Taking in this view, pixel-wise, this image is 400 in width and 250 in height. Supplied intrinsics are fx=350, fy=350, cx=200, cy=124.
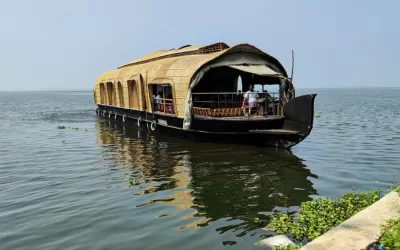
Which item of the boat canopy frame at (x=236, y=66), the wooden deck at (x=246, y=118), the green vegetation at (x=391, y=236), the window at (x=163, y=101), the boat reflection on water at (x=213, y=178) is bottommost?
the boat reflection on water at (x=213, y=178)

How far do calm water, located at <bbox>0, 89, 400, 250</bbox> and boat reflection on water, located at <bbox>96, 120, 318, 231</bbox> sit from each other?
25 millimetres

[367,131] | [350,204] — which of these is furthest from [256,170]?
[367,131]

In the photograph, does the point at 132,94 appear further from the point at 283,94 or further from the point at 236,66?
the point at 283,94

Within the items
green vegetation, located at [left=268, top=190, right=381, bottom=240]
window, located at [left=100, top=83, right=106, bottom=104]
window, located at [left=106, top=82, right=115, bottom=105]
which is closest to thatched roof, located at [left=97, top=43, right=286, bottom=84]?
window, located at [left=106, top=82, right=115, bottom=105]

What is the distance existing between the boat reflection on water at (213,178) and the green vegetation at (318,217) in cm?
49

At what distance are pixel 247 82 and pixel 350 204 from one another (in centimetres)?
1257

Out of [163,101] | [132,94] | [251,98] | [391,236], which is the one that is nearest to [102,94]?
[132,94]

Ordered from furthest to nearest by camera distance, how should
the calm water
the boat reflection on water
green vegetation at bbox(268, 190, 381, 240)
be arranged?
1. the boat reflection on water
2. the calm water
3. green vegetation at bbox(268, 190, 381, 240)

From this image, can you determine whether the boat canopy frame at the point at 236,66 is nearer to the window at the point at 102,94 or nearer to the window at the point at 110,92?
the window at the point at 110,92

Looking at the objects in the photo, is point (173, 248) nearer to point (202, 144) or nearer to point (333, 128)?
point (202, 144)

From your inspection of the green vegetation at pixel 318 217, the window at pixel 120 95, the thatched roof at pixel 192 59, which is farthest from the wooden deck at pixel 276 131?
the window at pixel 120 95

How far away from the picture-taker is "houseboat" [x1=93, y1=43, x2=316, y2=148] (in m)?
12.2

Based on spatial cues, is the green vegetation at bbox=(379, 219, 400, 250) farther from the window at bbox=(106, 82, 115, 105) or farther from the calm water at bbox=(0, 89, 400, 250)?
the window at bbox=(106, 82, 115, 105)

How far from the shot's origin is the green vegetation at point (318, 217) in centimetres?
545
